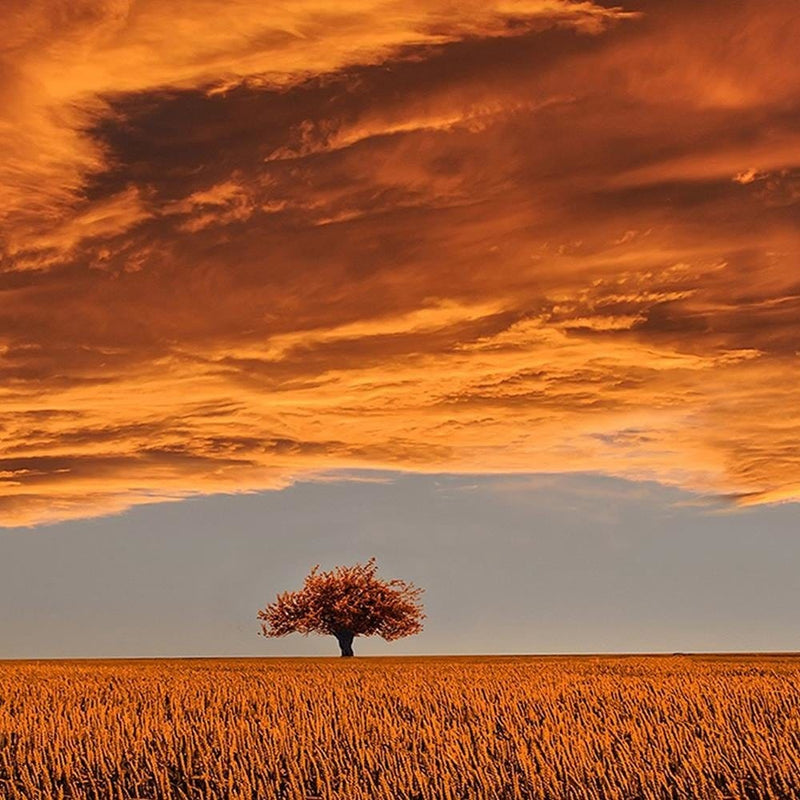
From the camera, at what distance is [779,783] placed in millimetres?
16719

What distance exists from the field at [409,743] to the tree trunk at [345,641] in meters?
52.0

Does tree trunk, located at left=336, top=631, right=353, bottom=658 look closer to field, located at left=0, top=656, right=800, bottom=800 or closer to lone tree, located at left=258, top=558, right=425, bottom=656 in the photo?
lone tree, located at left=258, top=558, right=425, bottom=656

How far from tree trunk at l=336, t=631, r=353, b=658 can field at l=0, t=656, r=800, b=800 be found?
5200 cm

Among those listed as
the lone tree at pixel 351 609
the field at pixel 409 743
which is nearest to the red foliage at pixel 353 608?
the lone tree at pixel 351 609

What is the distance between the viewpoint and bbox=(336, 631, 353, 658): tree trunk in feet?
274

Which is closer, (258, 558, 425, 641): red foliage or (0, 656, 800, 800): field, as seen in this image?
(0, 656, 800, 800): field

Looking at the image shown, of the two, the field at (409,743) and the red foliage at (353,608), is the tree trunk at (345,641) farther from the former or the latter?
the field at (409,743)

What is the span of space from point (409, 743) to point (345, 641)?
213 ft

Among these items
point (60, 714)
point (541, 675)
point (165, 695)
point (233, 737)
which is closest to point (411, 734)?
point (233, 737)

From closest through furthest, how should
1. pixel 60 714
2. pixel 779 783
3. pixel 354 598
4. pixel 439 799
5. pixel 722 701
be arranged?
pixel 439 799 < pixel 779 783 < pixel 60 714 < pixel 722 701 < pixel 354 598

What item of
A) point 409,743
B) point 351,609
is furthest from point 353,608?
point 409,743

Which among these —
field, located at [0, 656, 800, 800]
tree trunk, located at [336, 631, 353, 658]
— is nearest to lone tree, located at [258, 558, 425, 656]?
tree trunk, located at [336, 631, 353, 658]

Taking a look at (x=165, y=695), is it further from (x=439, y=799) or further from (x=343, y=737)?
(x=439, y=799)

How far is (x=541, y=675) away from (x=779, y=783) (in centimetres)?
2208
